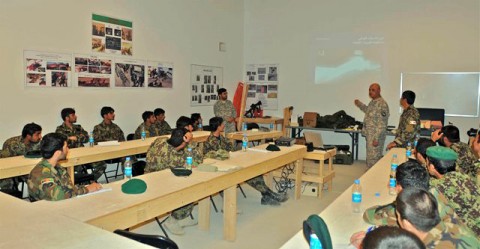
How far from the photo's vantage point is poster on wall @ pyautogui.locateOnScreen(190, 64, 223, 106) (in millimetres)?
9422

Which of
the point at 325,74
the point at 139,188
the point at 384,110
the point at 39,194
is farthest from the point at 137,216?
the point at 325,74

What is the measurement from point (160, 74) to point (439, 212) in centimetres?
701

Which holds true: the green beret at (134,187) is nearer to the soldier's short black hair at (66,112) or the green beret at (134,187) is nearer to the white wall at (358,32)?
the soldier's short black hair at (66,112)

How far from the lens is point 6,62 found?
5.93 m

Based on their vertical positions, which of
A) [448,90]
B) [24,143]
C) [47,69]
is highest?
[47,69]

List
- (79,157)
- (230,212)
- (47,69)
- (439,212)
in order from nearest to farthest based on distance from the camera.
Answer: (439,212) → (230,212) → (79,157) → (47,69)

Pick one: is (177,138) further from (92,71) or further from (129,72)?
(129,72)

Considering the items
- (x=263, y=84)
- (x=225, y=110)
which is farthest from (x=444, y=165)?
(x=263, y=84)

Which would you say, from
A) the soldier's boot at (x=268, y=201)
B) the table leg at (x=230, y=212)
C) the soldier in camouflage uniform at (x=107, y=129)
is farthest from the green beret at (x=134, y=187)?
the soldier in camouflage uniform at (x=107, y=129)

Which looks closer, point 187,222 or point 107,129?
point 187,222

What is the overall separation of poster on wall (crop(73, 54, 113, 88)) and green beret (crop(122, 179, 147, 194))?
13.3 feet

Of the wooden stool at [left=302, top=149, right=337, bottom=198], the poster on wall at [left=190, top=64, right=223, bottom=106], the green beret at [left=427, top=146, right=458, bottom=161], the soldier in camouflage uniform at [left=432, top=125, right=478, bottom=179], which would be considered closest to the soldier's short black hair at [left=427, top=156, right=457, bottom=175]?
the green beret at [left=427, top=146, right=458, bottom=161]

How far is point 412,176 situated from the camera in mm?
2840

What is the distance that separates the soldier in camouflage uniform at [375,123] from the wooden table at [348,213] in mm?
2762
